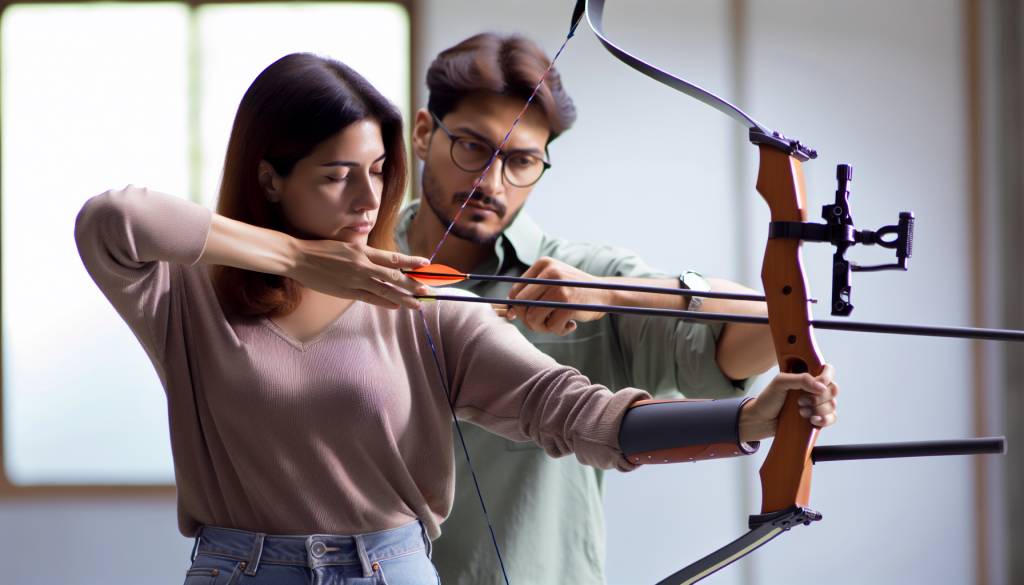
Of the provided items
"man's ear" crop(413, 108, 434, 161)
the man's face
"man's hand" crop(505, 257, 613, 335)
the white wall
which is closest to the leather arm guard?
"man's hand" crop(505, 257, 613, 335)

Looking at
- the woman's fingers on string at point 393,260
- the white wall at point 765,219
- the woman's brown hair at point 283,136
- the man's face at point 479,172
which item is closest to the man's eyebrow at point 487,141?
the man's face at point 479,172

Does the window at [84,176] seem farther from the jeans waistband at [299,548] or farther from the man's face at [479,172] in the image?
the jeans waistband at [299,548]

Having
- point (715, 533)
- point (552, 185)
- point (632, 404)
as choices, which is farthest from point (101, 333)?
point (632, 404)

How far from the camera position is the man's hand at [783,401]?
0.82m

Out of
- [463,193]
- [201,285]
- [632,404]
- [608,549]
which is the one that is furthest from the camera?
[608,549]

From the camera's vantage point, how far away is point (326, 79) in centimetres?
101

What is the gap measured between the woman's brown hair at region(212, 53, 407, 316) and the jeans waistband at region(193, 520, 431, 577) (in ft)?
0.72

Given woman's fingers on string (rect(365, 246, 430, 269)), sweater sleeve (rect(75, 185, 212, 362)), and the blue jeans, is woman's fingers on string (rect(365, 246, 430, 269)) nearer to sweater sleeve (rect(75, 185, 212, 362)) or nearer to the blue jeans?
sweater sleeve (rect(75, 185, 212, 362))

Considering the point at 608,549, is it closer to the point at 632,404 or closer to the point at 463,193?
the point at 463,193

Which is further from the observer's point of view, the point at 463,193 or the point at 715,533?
the point at 715,533

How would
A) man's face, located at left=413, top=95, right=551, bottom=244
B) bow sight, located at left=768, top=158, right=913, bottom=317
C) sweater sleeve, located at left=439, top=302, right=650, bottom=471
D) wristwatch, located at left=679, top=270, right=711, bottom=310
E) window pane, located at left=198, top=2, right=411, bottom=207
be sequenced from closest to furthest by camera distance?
bow sight, located at left=768, top=158, right=913, bottom=317 < sweater sleeve, located at left=439, top=302, right=650, bottom=471 < wristwatch, located at left=679, top=270, right=711, bottom=310 < man's face, located at left=413, top=95, right=551, bottom=244 < window pane, located at left=198, top=2, right=411, bottom=207

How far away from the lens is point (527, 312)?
1.11m

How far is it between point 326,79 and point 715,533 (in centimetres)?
206

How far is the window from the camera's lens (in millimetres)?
2795
